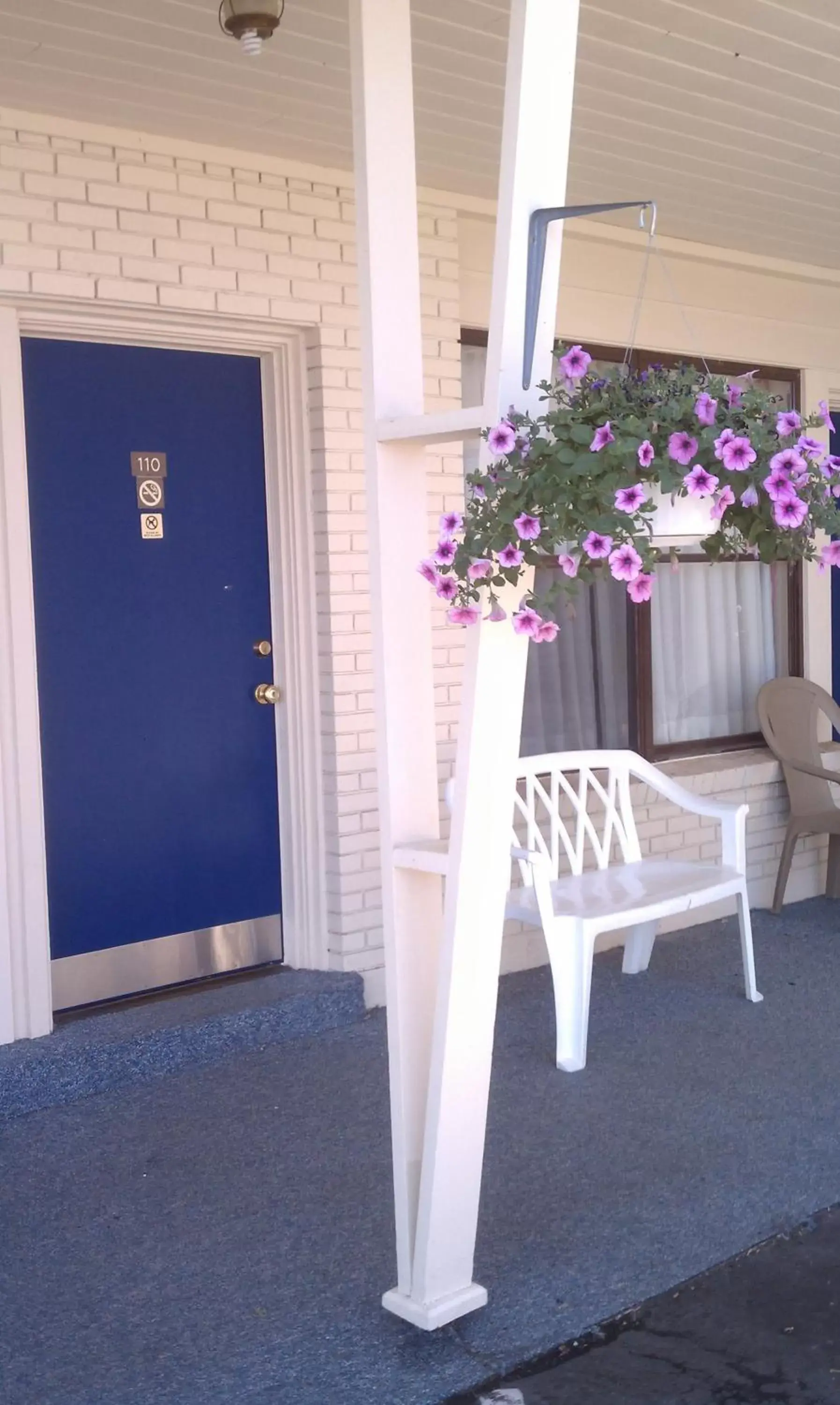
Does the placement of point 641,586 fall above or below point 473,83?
below

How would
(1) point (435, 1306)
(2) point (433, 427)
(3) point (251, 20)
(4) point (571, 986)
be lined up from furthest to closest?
1. (4) point (571, 986)
2. (3) point (251, 20)
3. (1) point (435, 1306)
4. (2) point (433, 427)

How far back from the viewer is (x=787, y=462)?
2410mm

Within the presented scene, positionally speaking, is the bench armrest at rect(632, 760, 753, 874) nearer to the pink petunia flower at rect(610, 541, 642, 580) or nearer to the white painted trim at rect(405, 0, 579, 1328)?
the white painted trim at rect(405, 0, 579, 1328)

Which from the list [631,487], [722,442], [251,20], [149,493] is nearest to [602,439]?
[631,487]

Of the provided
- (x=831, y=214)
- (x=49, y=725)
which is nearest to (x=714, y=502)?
(x=49, y=725)

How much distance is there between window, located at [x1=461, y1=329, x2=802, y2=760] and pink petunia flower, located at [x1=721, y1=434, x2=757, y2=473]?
10.9 ft

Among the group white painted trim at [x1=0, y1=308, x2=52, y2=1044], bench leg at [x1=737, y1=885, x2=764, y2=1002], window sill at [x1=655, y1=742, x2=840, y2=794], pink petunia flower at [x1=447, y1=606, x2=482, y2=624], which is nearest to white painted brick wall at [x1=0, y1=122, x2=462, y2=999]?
white painted trim at [x1=0, y1=308, x2=52, y2=1044]

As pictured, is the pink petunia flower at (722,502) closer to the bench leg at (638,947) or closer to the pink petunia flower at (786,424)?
the pink petunia flower at (786,424)

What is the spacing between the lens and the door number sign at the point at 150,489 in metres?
4.67

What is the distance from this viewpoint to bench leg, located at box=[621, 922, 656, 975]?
5.61 metres

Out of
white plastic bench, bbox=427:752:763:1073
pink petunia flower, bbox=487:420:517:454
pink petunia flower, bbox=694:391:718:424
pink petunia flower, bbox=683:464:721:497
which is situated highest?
pink petunia flower, bbox=694:391:718:424

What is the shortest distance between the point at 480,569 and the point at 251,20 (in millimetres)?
1746

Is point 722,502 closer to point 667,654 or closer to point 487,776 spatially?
point 487,776

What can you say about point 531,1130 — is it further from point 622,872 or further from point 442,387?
point 442,387
